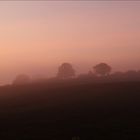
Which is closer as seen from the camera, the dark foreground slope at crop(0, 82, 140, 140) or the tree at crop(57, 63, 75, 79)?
the dark foreground slope at crop(0, 82, 140, 140)

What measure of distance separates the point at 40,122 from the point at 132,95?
26281 mm

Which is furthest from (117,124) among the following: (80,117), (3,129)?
(3,129)

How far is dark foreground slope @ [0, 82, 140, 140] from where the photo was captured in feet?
124

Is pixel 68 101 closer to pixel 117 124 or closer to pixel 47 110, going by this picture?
pixel 47 110

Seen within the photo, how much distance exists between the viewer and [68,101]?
207 ft

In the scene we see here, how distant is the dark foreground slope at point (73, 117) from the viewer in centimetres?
3775

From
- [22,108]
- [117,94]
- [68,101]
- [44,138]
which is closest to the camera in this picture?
[44,138]

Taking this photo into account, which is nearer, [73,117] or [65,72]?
[73,117]

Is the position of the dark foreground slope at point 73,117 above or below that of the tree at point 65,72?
below

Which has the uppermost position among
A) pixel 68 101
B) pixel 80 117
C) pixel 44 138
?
pixel 68 101

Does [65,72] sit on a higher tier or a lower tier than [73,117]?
higher

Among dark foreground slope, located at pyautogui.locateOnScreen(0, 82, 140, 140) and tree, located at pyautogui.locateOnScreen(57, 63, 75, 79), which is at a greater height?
tree, located at pyautogui.locateOnScreen(57, 63, 75, 79)

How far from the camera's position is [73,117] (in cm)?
→ 4772

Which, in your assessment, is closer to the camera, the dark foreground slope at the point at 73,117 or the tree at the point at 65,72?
the dark foreground slope at the point at 73,117
